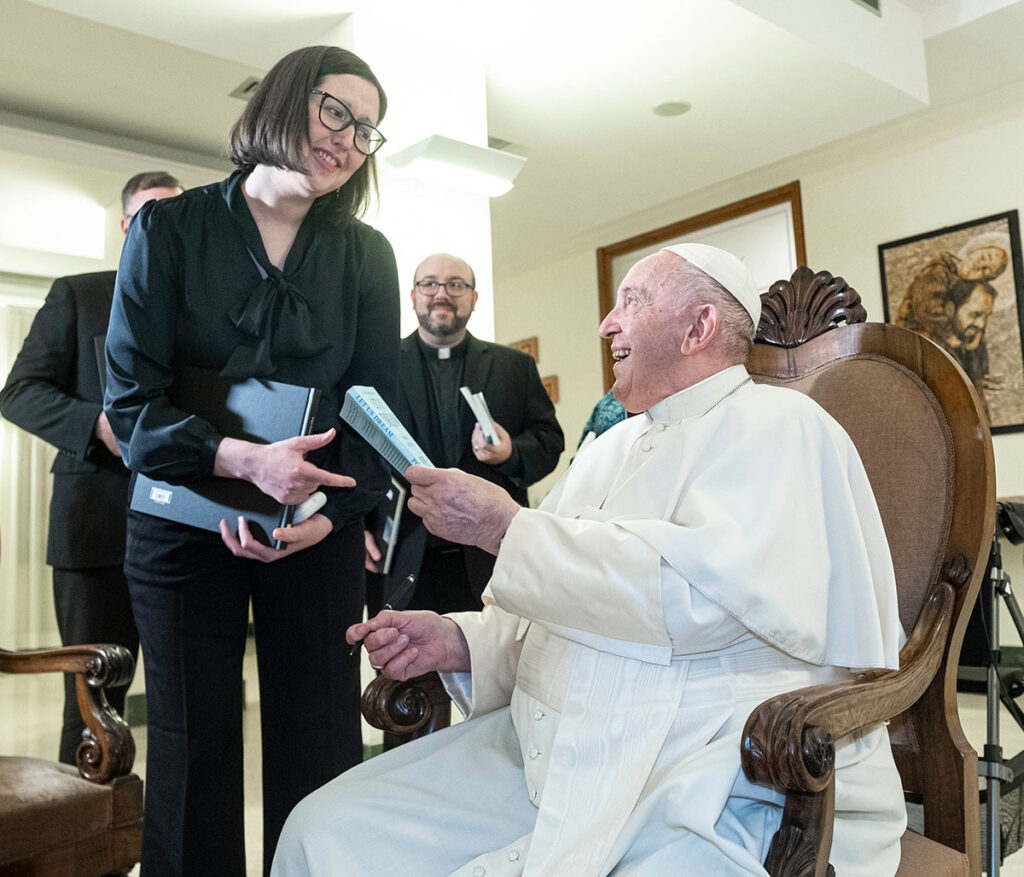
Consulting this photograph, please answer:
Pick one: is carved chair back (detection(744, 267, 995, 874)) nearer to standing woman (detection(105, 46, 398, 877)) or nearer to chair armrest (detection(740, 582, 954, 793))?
chair armrest (detection(740, 582, 954, 793))

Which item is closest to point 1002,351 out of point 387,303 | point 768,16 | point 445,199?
point 768,16

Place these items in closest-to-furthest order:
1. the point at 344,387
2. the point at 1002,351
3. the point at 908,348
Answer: the point at 908,348
the point at 344,387
the point at 1002,351

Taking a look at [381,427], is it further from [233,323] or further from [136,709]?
[136,709]

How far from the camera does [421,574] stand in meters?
3.14

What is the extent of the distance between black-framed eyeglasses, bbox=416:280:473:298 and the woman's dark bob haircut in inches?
66.5

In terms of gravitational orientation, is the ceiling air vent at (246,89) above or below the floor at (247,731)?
above

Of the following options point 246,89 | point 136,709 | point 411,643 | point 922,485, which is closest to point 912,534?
point 922,485

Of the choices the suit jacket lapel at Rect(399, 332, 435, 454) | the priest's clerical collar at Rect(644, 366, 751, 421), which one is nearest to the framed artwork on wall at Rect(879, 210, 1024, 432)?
the suit jacket lapel at Rect(399, 332, 435, 454)

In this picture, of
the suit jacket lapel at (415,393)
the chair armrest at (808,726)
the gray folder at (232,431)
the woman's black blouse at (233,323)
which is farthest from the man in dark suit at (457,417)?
the chair armrest at (808,726)

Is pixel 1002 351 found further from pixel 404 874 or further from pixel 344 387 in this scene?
pixel 404 874

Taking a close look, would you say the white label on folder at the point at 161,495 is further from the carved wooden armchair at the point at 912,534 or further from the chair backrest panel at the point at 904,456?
the chair backrest panel at the point at 904,456

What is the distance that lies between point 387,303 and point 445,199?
2631 millimetres

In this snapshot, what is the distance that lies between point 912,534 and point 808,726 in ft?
2.16

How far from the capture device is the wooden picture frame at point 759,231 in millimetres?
6914
